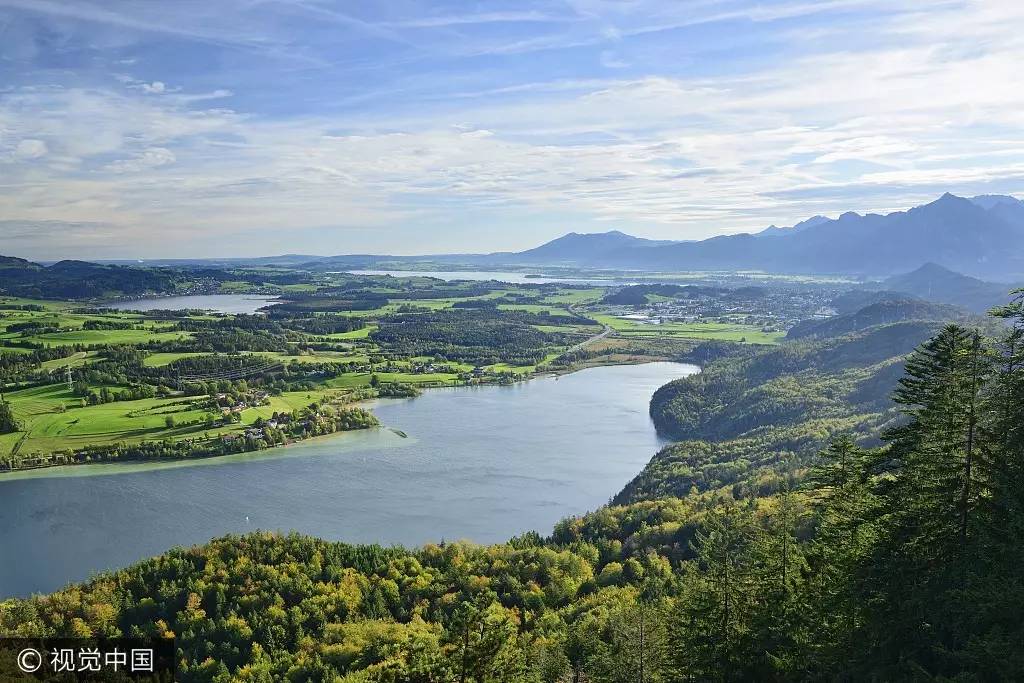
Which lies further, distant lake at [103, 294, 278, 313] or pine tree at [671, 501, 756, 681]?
distant lake at [103, 294, 278, 313]

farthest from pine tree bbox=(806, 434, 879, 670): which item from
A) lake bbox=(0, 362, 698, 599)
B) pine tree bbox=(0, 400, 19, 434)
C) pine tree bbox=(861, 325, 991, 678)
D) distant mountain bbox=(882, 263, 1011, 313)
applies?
distant mountain bbox=(882, 263, 1011, 313)

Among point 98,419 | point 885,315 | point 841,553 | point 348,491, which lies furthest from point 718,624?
point 885,315

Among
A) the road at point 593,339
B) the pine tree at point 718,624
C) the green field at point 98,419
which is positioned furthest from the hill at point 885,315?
the pine tree at point 718,624

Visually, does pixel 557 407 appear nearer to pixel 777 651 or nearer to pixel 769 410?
pixel 769 410

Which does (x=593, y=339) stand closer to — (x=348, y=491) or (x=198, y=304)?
(x=348, y=491)

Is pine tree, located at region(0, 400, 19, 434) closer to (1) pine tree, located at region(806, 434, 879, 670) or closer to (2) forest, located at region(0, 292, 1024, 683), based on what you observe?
(2) forest, located at region(0, 292, 1024, 683)

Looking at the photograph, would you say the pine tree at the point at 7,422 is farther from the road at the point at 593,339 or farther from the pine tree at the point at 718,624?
the road at the point at 593,339
